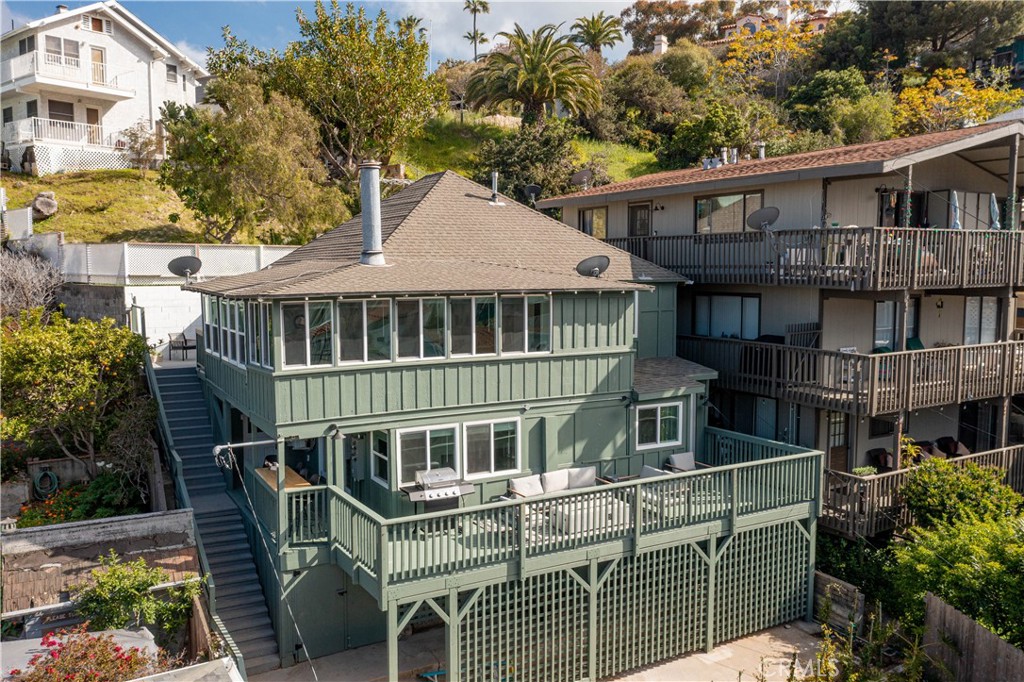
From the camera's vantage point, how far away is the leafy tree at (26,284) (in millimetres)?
21719

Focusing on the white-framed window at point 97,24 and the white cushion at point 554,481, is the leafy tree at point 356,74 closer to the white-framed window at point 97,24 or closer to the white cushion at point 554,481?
the white-framed window at point 97,24

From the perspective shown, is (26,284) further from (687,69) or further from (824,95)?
(687,69)

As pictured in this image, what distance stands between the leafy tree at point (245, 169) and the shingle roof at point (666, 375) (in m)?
15.3

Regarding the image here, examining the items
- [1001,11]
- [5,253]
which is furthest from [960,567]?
[1001,11]

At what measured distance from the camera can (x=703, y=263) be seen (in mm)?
19266

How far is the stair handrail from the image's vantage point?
11.9 metres

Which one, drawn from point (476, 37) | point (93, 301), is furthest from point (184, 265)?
point (476, 37)

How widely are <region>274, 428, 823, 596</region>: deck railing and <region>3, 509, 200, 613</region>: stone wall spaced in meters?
1.94

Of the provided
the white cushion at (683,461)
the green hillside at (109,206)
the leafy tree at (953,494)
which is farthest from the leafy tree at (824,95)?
the white cushion at (683,461)

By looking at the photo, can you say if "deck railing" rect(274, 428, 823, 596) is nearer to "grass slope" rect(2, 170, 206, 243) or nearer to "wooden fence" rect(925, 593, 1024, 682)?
"wooden fence" rect(925, 593, 1024, 682)

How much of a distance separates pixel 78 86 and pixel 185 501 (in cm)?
2951

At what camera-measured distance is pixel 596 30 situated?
53.7m

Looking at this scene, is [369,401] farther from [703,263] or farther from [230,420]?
[703,263]

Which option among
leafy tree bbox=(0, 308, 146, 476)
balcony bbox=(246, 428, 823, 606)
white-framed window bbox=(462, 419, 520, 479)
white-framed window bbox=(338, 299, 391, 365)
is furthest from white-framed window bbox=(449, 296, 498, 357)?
leafy tree bbox=(0, 308, 146, 476)
